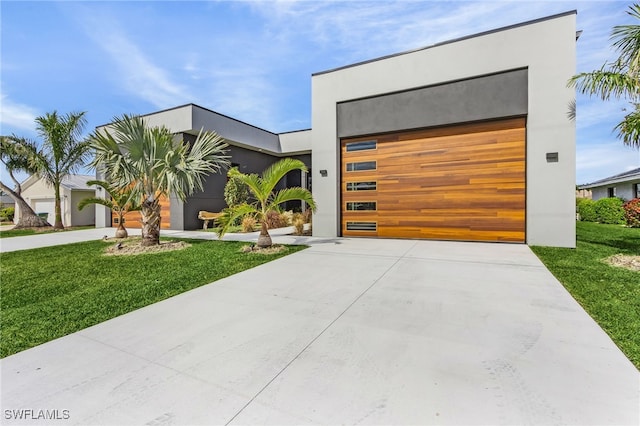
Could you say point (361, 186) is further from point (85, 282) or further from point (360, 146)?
point (85, 282)

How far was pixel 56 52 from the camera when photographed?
24.7 feet

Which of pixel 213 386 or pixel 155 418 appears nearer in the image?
pixel 155 418

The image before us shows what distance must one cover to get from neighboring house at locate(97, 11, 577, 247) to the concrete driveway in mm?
4598

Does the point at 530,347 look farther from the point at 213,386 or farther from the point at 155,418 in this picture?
the point at 155,418

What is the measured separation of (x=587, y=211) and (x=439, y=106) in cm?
1500

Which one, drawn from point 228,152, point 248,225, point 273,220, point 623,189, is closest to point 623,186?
point 623,189

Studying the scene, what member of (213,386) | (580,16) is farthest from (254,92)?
(213,386)

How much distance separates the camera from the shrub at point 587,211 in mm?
15674

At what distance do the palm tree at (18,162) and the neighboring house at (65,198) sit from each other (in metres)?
1.59

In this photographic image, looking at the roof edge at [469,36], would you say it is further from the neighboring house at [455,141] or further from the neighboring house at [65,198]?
the neighboring house at [65,198]

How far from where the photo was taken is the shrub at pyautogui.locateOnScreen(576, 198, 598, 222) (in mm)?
15674

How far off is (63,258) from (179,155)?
12.2 feet

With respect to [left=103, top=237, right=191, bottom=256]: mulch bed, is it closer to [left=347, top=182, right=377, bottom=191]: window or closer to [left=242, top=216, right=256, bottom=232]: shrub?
[left=242, top=216, right=256, bottom=232]: shrub

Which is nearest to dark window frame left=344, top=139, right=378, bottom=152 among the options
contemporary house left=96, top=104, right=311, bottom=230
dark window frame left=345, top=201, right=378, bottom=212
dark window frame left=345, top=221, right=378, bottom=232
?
dark window frame left=345, top=201, right=378, bottom=212
